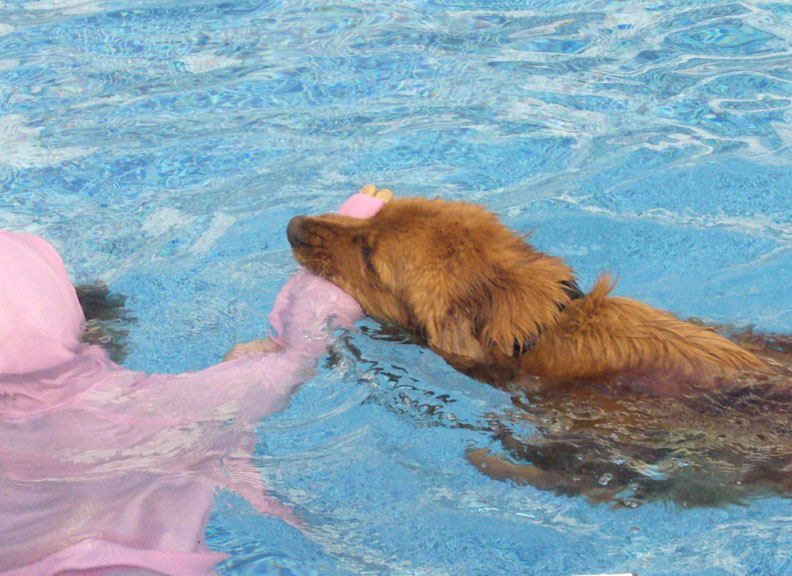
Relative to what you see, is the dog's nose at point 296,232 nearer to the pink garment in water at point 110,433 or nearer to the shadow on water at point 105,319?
the pink garment in water at point 110,433

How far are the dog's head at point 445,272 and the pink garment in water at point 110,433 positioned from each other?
188 millimetres

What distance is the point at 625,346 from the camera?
10.2 feet

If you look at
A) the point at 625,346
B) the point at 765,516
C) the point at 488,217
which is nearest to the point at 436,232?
the point at 488,217

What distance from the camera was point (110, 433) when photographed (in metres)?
2.95

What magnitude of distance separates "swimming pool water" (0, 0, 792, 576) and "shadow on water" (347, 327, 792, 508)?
72 millimetres

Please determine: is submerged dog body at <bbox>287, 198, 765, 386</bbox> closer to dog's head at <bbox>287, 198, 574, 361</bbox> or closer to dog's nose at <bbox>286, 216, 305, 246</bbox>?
dog's head at <bbox>287, 198, 574, 361</bbox>

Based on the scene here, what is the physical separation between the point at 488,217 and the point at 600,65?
12.9 ft

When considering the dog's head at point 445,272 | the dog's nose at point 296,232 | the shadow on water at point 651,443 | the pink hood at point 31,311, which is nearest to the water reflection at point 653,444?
the shadow on water at point 651,443

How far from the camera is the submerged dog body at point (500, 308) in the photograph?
3.11 metres

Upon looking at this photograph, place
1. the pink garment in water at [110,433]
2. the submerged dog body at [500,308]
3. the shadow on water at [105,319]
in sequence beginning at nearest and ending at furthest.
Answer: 1. the pink garment in water at [110,433]
2. the submerged dog body at [500,308]
3. the shadow on water at [105,319]

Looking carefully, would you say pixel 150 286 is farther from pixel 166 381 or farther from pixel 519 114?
pixel 519 114

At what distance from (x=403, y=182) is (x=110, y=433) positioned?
2.98 m

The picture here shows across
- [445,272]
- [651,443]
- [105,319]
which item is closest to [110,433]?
[105,319]

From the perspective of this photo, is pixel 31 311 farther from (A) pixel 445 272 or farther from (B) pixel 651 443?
(B) pixel 651 443
